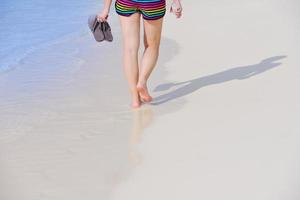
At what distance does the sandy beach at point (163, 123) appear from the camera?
12.6 feet

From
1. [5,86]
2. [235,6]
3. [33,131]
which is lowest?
[235,6]

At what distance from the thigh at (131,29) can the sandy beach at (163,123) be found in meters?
0.55

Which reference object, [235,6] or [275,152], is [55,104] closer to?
[275,152]

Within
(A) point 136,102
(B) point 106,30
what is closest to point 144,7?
(B) point 106,30

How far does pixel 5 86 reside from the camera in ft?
19.6

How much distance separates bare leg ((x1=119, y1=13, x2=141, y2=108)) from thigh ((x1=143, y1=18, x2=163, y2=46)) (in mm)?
77

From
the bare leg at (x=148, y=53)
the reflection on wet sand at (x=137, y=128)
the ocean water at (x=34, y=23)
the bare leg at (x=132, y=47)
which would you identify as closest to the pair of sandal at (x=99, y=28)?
the bare leg at (x=132, y=47)

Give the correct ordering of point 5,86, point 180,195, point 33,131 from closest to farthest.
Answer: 1. point 180,195
2. point 33,131
3. point 5,86

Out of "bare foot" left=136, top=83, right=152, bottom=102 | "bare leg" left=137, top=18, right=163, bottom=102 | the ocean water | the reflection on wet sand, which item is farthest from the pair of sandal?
the ocean water

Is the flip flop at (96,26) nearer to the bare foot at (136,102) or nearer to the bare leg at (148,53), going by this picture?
the bare leg at (148,53)

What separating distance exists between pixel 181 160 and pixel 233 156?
1.17ft

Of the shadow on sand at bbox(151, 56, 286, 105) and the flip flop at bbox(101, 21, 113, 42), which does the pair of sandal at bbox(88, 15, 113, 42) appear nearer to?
the flip flop at bbox(101, 21, 113, 42)

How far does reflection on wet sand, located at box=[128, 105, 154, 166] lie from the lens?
4.23 meters

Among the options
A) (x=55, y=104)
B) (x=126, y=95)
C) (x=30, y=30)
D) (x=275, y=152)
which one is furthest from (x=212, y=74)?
(x=30, y=30)
